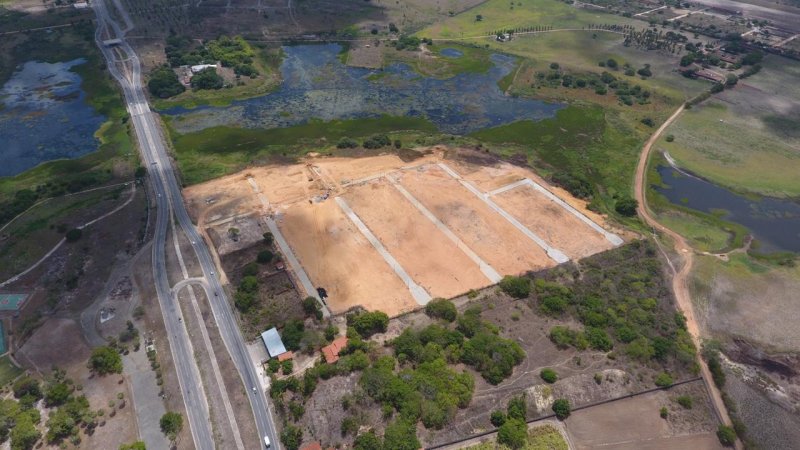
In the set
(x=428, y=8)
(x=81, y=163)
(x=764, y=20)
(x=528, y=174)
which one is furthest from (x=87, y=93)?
(x=764, y=20)

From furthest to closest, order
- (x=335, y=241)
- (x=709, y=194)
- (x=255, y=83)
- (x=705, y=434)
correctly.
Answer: (x=255, y=83) → (x=709, y=194) → (x=335, y=241) → (x=705, y=434)

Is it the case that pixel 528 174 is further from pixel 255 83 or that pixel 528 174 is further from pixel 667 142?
pixel 255 83

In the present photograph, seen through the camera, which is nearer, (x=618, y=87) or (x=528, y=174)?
(x=528, y=174)

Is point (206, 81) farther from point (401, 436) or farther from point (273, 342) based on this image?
point (401, 436)

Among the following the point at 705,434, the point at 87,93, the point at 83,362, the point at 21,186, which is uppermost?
the point at 87,93

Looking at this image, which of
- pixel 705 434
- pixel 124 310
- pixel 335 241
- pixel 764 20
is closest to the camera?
pixel 705 434

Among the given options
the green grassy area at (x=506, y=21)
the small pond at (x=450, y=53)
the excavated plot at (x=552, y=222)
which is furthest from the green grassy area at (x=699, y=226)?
the green grassy area at (x=506, y=21)

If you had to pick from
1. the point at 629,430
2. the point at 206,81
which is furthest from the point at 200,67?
the point at 629,430

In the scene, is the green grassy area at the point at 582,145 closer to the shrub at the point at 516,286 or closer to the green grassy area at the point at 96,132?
the shrub at the point at 516,286

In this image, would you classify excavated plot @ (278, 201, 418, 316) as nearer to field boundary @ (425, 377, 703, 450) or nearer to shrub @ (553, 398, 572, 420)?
field boundary @ (425, 377, 703, 450)
